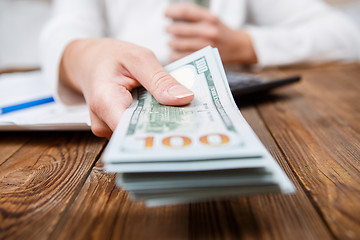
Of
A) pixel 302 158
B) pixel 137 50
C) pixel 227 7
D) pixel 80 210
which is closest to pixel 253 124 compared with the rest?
pixel 302 158

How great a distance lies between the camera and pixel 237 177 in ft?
0.92

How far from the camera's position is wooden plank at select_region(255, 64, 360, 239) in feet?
1.02

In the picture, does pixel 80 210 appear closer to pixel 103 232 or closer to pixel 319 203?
pixel 103 232

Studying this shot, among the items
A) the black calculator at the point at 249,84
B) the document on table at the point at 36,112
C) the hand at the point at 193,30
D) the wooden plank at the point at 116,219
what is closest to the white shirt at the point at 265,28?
the hand at the point at 193,30

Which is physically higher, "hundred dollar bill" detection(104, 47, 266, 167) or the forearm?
"hundred dollar bill" detection(104, 47, 266, 167)

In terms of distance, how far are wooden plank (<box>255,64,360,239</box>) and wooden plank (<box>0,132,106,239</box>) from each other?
0.95ft

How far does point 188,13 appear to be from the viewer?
1022 mm

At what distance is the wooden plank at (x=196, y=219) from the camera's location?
0.28 m

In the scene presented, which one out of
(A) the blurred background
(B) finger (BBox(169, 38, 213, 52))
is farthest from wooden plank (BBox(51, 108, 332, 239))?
(A) the blurred background

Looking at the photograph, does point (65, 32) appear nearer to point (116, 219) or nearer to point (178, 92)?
point (178, 92)

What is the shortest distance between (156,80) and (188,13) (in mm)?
661

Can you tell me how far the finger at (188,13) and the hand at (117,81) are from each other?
1.64ft

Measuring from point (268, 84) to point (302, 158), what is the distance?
1.11ft

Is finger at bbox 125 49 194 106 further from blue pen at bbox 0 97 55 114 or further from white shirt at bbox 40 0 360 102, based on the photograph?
white shirt at bbox 40 0 360 102
